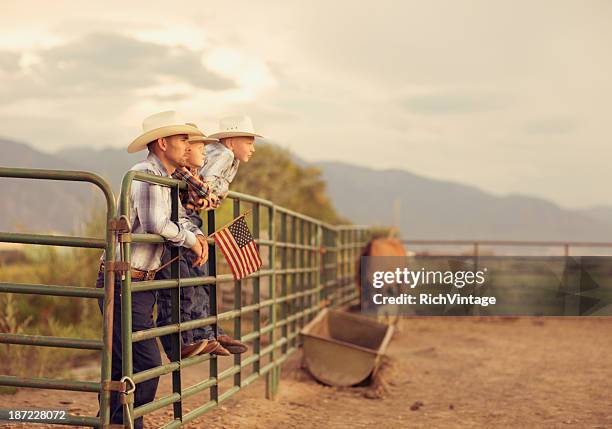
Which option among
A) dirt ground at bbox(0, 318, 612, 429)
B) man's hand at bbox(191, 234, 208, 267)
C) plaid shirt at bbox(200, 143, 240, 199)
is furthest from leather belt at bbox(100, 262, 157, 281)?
dirt ground at bbox(0, 318, 612, 429)

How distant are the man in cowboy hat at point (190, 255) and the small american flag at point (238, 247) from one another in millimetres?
358

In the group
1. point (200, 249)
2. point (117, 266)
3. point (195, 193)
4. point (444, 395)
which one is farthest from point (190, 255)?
point (444, 395)

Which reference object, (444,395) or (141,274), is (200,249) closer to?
(141,274)

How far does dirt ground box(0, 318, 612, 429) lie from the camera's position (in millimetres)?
8281

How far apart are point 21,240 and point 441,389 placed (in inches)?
259

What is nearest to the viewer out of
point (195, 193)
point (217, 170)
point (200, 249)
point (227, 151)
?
point (200, 249)

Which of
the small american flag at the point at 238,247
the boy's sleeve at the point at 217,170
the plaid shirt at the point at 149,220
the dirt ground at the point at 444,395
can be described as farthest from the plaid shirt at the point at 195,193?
the dirt ground at the point at 444,395

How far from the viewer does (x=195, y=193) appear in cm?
581

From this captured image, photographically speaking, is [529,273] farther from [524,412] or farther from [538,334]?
[524,412]

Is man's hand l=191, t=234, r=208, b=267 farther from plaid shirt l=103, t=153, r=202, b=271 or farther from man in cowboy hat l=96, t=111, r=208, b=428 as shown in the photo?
plaid shirt l=103, t=153, r=202, b=271

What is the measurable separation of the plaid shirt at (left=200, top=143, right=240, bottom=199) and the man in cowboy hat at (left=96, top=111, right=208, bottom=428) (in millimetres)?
514

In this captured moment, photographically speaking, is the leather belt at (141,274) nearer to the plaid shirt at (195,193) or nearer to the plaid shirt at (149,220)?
the plaid shirt at (149,220)

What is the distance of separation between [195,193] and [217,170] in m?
0.45

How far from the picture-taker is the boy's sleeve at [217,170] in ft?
20.2
